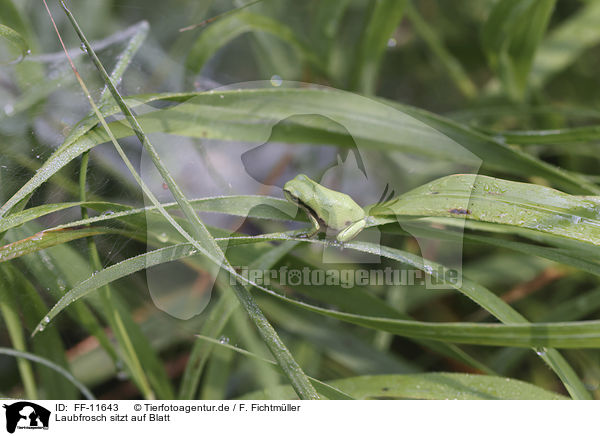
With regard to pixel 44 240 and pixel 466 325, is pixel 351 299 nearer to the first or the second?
pixel 466 325

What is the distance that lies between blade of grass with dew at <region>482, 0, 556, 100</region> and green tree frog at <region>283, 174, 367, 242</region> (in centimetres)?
114

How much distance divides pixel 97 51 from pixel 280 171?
0.90 metres

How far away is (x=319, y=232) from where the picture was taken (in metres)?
1.14

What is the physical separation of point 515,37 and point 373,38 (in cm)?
59

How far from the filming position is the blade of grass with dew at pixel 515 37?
5.42ft

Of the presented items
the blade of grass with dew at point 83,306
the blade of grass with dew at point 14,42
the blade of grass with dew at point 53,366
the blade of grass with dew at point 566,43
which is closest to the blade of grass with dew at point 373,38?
the blade of grass with dew at point 566,43

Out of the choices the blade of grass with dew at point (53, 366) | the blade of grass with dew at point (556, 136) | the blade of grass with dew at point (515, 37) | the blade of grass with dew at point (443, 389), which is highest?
the blade of grass with dew at point (515, 37)

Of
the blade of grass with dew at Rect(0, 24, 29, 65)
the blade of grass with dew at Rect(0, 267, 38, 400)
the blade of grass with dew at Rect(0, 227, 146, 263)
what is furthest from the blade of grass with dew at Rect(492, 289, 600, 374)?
the blade of grass with dew at Rect(0, 24, 29, 65)

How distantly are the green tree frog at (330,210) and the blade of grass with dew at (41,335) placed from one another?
2.49 feet

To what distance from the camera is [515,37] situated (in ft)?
5.72

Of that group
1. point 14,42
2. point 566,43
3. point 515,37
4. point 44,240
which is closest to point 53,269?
point 44,240

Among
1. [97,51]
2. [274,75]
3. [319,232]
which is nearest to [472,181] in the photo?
[319,232]

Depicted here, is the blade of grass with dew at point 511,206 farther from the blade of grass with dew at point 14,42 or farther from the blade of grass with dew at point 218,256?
the blade of grass with dew at point 14,42

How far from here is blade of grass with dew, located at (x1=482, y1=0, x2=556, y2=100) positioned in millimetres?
1653
